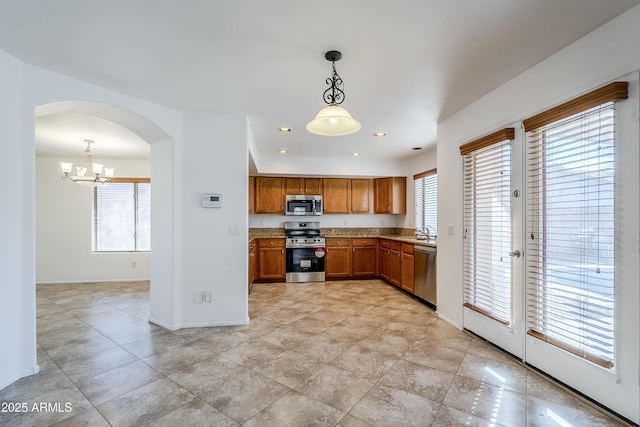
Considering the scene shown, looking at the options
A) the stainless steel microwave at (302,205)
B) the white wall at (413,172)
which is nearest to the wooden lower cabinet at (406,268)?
the white wall at (413,172)

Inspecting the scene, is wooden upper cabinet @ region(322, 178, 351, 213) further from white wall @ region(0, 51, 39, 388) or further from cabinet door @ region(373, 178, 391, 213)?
white wall @ region(0, 51, 39, 388)

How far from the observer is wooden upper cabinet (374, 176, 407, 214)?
598 centimetres

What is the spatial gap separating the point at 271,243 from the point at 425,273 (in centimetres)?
288

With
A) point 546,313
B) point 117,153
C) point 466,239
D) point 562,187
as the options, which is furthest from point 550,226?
point 117,153

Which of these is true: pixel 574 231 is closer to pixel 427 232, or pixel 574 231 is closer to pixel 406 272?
pixel 406 272

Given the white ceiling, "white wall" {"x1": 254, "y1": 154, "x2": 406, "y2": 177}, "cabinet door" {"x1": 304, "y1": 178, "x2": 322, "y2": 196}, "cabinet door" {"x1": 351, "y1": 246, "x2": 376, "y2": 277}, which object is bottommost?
"cabinet door" {"x1": 351, "y1": 246, "x2": 376, "y2": 277}

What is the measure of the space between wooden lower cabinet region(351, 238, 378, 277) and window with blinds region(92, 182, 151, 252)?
13.6ft

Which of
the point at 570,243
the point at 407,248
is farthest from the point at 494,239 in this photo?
the point at 407,248

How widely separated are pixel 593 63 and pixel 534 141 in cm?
59

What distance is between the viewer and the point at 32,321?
7.54 ft

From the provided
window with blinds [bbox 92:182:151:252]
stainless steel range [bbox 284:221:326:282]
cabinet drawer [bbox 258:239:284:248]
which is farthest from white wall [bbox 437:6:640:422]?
window with blinds [bbox 92:182:151:252]

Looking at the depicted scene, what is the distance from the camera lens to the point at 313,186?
6016 mm

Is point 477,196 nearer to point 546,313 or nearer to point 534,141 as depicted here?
point 534,141

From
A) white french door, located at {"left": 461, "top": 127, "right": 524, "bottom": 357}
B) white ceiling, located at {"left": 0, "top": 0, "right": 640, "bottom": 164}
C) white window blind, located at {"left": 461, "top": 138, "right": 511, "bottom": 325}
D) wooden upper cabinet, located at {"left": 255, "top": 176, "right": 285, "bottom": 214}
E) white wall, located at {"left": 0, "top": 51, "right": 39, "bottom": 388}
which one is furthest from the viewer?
wooden upper cabinet, located at {"left": 255, "top": 176, "right": 285, "bottom": 214}
